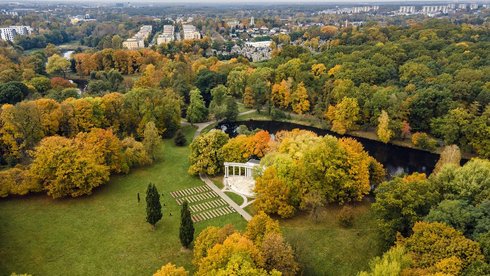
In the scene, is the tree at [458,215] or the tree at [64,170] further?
the tree at [64,170]

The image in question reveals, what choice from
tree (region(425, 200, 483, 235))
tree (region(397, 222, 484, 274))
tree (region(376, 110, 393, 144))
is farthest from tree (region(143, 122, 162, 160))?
tree (region(376, 110, 393, 144))

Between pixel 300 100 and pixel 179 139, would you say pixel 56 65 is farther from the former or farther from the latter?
pixel 300 100

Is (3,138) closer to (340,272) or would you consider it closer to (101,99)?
(101,99)

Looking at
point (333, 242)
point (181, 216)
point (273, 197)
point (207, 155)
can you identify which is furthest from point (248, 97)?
point (181, 216)

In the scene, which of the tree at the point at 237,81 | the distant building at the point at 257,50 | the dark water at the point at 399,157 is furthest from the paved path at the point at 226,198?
the distant building at the point at 257,50

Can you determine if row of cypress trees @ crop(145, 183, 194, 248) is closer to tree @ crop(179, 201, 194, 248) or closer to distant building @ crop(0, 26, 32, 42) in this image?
tree @ crop(179, 201, 194, 248)

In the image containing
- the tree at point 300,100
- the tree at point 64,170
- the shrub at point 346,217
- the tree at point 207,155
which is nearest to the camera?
the shrub at point 346,217

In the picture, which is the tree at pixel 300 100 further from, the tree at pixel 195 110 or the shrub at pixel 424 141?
the shrub at pixel 424 141
